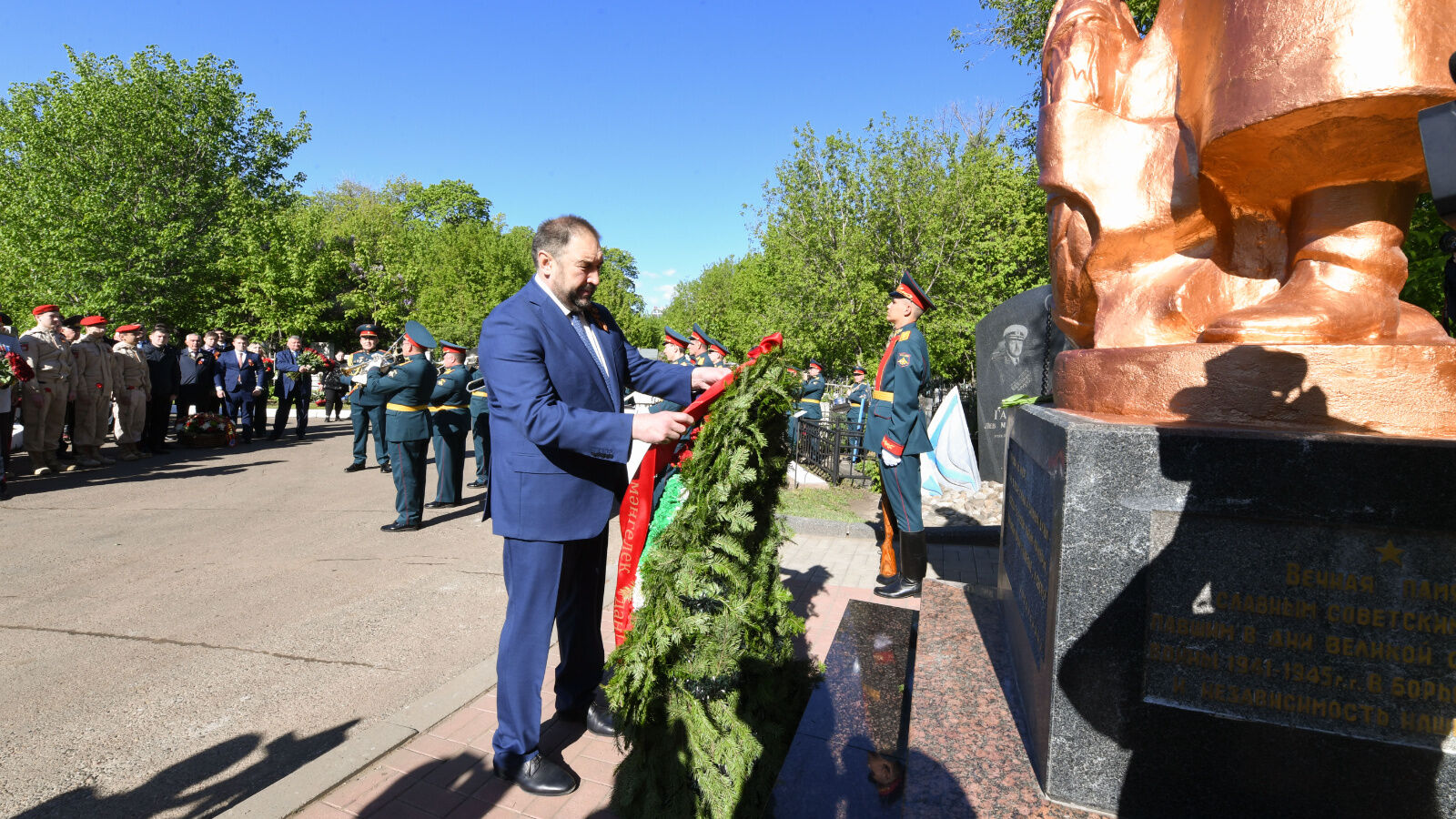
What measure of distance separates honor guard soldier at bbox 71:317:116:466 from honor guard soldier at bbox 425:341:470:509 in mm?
5810

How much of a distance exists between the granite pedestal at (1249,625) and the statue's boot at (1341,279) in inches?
19.0

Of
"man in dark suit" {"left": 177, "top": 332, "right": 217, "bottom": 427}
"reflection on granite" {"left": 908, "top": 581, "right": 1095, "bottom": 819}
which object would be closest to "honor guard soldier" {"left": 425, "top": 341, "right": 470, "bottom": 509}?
"reflection on granite" {"left": 908, "top": 581, "right": 1095, "bottom": 819}

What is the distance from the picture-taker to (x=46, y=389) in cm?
983

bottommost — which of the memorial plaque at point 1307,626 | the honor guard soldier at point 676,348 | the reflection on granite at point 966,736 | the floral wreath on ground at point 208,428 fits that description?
the reflection on granite at point 966,736

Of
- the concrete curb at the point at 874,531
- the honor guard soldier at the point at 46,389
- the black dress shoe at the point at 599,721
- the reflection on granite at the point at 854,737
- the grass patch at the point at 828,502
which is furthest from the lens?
the honor guard soldier at the point at 46,389

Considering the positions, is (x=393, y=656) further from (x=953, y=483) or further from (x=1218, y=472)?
(x=953, y=483)

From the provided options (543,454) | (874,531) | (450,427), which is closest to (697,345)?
(450,427)

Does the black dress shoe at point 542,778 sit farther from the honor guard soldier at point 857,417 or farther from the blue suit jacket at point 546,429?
the honor guard soldier at point 857,417

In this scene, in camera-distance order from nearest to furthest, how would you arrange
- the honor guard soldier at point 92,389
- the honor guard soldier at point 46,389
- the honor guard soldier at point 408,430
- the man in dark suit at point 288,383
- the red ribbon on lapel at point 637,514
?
the red ribbon on lapel at point 637,514 < the honor guard soldier at point 408,430 < the honor guard soldier at point 46,389 < the honor guard soldier at point 92,389 < the man in dark suit at point 288,383

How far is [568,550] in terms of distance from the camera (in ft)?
10.3

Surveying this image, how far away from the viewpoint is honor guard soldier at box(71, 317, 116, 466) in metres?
10.7

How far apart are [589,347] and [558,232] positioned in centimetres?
50

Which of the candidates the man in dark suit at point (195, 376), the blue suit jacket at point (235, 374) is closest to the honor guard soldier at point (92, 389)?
the man in dark suit at point (195, 376)

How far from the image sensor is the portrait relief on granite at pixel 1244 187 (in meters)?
2.18
